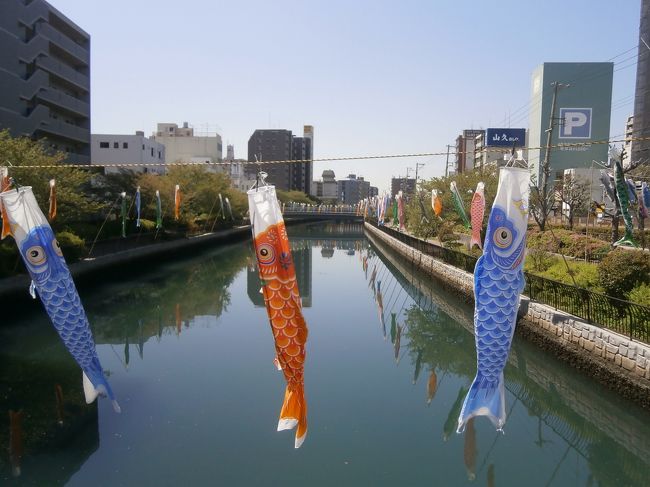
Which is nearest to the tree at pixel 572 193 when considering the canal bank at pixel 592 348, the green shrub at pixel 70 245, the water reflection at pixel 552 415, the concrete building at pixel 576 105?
the water reflection at pixel 552 415

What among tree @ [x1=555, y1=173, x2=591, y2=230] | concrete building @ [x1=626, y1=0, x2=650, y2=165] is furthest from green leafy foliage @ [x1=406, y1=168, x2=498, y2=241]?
concrete building @ [x1=626, y1=0, x2=650, y2=165]

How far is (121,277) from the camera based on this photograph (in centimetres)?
2238

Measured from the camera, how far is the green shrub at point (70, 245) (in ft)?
61.9

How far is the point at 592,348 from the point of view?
9.45 meters

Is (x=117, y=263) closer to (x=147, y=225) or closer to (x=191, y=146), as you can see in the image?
(x=147, y=225)

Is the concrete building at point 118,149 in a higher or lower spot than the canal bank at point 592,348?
higher

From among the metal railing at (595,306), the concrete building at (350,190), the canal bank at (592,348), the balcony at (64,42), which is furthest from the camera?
the concrete building at (350,190)

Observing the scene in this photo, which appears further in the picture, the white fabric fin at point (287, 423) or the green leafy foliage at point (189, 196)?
the green leafy foliage at point (189, 196)

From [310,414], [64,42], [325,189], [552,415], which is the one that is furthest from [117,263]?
[325,189]

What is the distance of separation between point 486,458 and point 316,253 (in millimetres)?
32244

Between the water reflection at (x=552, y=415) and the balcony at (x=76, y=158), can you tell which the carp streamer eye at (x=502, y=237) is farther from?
the balcony at (x=76, y=158)

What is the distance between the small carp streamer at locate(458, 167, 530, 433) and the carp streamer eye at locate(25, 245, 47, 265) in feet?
17.9

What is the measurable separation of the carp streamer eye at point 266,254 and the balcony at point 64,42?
32550 millimetres

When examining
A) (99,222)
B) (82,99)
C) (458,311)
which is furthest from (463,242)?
(82,99)
